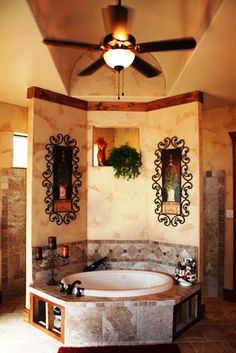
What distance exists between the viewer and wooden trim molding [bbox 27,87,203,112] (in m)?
3.77

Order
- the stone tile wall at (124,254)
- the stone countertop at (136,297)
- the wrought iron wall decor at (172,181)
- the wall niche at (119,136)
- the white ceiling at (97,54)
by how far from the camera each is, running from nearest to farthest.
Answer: the white ceiling at (97,54) → the stone countertop at (136,297) → the wrought iron wall decor at (172,181) → the stone tile wall at (124,254) → the wall niche at (119,136)

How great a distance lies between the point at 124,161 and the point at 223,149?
1517 millimetres

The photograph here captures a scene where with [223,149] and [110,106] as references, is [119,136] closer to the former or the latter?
[110,106]

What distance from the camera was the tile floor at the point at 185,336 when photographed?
2957 mm

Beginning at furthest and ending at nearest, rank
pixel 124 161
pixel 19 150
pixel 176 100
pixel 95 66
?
pixel 19 150 < pixel 124 161 < pixel 176 100 < pixel 95 66

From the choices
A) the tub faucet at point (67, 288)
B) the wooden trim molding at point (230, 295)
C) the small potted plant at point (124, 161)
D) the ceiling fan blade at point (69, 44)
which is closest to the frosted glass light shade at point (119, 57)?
the ceiling fan blade at point (69, 44)

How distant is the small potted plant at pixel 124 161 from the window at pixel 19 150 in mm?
1390

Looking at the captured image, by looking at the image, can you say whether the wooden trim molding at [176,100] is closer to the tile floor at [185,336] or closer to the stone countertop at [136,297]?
the stone countertop at [136,297]

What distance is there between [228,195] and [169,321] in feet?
6.85

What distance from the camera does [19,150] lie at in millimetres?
4609

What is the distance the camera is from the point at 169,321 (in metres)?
3.07

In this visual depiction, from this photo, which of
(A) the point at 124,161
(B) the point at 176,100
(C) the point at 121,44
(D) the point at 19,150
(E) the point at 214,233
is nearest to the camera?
(C) the point at 121,44

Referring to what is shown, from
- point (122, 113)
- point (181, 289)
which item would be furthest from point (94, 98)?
point (181, 289)

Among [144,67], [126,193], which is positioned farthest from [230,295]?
[144,67]
